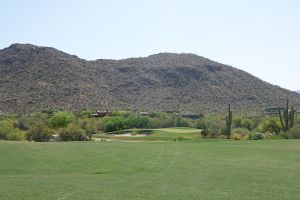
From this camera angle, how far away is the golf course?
56.1 ft

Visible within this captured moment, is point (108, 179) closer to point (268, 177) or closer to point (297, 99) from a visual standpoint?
point (268, 177)

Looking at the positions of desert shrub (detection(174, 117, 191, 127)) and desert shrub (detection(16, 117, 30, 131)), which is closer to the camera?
desert shrub (detection(16, 117, 30, 131))

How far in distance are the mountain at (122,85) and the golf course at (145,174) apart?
75595 mm

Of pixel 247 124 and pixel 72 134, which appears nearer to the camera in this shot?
pixel 72 134

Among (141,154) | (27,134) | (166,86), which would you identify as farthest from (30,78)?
(141,154)

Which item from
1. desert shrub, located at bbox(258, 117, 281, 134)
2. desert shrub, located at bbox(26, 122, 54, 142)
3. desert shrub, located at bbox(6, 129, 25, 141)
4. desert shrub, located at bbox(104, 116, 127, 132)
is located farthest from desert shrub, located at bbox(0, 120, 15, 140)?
desert shrub, located at bbox(258, 117, 281, 134)

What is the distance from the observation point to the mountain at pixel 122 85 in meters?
113

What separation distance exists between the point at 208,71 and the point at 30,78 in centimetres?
4731

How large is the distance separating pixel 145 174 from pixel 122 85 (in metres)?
106

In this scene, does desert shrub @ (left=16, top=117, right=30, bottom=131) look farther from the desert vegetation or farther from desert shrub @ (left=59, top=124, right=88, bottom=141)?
desert shrub @ (left=59, top=124, right=88, bottom=141)

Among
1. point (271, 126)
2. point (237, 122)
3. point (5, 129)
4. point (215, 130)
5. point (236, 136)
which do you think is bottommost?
point (236, 136)

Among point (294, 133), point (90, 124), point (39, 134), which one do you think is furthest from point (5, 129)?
point (294, 133)

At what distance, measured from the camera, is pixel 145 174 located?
23.2 m

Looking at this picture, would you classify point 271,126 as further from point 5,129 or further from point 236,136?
point 5,129
